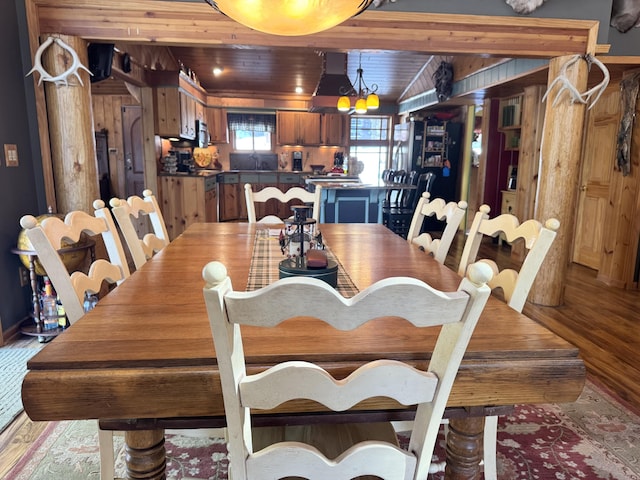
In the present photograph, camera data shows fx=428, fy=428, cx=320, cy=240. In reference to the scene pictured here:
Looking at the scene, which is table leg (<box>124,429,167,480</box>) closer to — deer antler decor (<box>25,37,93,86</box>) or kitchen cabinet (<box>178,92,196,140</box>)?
deer antler decor (<box>25,37,93,86</box>)

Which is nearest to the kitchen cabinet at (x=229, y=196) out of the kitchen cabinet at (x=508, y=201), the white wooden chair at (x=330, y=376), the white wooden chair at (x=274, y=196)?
the kitchen cabinet at (x=508, y=201)

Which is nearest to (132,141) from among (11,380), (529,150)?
(11,380)

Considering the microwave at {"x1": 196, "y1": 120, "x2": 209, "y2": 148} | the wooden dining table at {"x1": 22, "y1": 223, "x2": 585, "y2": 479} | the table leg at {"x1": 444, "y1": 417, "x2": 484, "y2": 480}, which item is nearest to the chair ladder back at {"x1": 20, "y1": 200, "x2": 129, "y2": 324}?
the wooden dining table at {"x1": 22, "y1": 223, "x2": 585, "y2": 479}

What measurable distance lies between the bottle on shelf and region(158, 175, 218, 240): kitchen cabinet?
326 cm

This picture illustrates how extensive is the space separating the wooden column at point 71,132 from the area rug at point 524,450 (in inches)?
69.2

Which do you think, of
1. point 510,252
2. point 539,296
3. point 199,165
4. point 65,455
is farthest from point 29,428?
point 199,165

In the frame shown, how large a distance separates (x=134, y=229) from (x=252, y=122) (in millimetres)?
7511

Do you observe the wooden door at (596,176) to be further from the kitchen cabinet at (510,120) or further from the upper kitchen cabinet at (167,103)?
the upper kitchen cabinet at (167,103)

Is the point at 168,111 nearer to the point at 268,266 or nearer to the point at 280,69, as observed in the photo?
the point at 280,69

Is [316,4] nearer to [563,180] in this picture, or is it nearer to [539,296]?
[563,180]

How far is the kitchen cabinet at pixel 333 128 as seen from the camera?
909 cm

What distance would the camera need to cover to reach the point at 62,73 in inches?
117

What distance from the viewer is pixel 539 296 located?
3.72 m

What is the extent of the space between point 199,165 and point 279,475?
8079 millimetres
